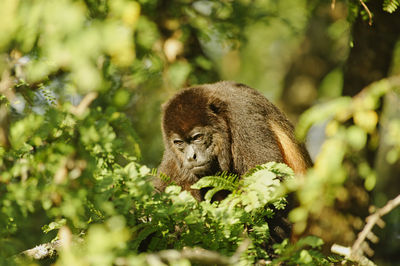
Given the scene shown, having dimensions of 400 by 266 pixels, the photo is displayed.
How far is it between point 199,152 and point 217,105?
2.02ft

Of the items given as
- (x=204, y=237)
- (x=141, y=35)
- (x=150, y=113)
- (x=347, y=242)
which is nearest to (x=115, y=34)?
(x=204, y=237)

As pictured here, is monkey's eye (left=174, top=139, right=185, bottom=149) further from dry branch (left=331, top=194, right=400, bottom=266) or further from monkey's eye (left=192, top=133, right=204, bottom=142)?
dry branch (left=331, top=194, right=400, bottom=266)

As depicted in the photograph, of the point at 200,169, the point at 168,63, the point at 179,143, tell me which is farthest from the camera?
the point at 168,63

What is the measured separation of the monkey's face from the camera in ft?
17.9

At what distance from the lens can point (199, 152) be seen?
5.54m

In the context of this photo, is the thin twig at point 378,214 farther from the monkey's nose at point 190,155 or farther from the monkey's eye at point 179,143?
the monkey's eye at point 179,143

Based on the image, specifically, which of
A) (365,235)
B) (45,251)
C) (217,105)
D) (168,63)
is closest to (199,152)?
(217,105)

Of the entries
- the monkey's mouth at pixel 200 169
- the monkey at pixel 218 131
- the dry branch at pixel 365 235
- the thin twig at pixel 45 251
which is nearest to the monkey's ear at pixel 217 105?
the monkey at pixel 218 131

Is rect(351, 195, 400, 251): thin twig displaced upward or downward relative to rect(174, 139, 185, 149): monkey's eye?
upward

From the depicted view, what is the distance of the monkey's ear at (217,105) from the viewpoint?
5496 mm

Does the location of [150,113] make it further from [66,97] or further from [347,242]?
[347,242]

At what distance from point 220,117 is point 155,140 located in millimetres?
3266

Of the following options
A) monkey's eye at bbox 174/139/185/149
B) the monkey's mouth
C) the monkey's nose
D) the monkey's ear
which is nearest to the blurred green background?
monkey's eye at bbox 174/139/185/149

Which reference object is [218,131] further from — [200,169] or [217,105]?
[200,169]
